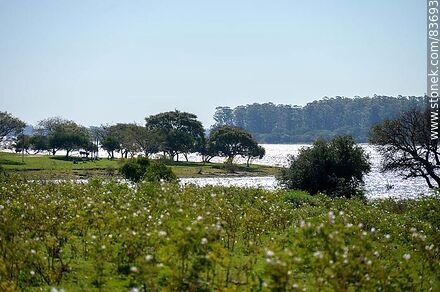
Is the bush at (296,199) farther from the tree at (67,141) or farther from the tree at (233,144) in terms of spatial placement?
the tree at (67,141)

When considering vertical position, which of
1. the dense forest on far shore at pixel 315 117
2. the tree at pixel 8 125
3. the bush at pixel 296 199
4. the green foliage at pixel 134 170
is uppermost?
the dense forest on far shore at pixel 315 117

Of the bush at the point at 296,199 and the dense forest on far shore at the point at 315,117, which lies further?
the dense forest on far shore at the point at 315,117

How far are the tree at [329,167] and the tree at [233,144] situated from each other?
48466mm

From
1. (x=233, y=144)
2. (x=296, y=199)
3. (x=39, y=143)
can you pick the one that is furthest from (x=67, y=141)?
(x=296, y=199)

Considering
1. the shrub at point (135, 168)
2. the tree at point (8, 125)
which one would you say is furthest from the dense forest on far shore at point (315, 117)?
the shrub at point (135, 168)

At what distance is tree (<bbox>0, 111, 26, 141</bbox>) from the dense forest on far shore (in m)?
106

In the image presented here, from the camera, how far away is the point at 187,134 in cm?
8312

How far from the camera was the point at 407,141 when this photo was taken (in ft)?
119

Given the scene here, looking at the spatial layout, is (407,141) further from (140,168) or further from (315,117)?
(315,117)

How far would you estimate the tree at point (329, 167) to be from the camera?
2977 centimetres

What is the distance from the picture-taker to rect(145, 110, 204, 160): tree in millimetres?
81938

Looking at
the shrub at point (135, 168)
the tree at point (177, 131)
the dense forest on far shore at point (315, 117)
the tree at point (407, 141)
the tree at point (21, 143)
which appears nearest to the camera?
the shrub at point (135, 168)

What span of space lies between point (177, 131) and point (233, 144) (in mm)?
9863

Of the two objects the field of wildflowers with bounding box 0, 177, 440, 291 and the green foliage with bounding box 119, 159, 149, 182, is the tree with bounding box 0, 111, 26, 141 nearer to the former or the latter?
the green foliage with bounding box 119, 159, 149, 182
